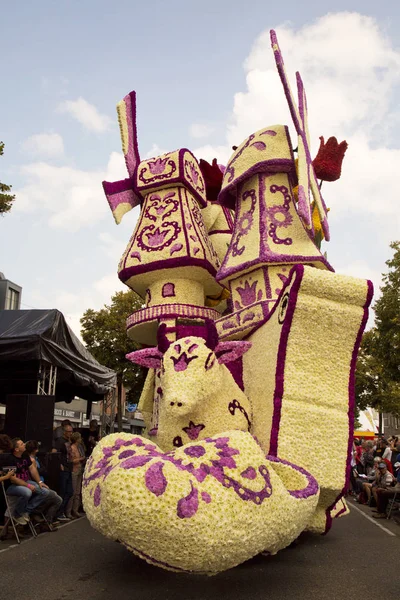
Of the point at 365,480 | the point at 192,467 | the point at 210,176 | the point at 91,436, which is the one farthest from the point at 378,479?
the point at 192,467

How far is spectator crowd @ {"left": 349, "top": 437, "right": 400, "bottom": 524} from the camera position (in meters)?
9.40

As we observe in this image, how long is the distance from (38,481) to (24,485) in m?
0.30

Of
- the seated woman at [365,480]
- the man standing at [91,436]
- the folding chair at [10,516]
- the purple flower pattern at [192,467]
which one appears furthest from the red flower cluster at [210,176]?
the seated woman at [365,480]

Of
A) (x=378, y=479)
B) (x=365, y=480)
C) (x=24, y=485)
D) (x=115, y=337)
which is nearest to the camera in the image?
(x=24, y=485)

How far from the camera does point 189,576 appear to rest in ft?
14.3

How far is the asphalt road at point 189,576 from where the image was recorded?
3.86 m

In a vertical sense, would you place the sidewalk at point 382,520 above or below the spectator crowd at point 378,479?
below

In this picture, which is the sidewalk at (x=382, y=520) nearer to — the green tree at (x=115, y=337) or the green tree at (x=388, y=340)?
the green tree at (x=388, y=340)

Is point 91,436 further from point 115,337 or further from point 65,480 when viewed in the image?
point 115,337

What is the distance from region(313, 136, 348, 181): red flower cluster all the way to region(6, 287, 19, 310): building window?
22043mm

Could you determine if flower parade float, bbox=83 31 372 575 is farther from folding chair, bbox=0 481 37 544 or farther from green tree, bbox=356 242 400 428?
green tree, bbox=356 242 400 428

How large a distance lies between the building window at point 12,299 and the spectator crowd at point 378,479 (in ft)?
57.8

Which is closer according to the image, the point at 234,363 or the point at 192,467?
the point at 192,467

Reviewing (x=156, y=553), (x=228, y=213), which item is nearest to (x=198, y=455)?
(x=156, y=553)
